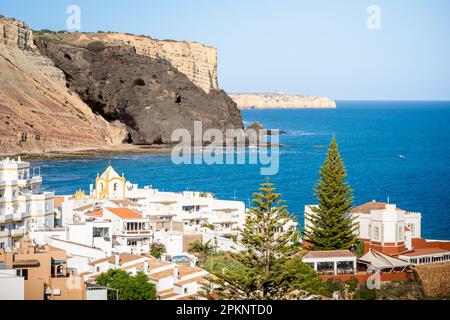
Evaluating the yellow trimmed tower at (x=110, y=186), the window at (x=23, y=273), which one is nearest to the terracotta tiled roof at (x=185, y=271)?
the window at (x=23, y=273)

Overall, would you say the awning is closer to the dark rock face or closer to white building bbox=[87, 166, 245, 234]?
white building bbox=[87, 166, 245, 234]

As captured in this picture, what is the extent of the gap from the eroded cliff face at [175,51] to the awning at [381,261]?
364 ft

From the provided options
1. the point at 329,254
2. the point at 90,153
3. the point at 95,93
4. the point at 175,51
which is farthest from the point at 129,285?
the point at 175,51

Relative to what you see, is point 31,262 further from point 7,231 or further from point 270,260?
point 7,231

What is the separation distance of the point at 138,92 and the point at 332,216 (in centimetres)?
9494

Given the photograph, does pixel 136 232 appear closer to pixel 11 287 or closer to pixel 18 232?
pixel 18 232

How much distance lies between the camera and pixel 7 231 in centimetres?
3216

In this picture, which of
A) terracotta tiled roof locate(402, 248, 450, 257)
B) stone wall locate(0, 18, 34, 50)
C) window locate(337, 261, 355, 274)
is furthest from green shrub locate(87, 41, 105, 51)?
window locate(337, 261, 355, 274)

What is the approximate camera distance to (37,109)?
4210 inches

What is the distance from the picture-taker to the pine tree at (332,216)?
3400cm

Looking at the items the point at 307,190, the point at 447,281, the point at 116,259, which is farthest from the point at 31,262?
the point at 307,190

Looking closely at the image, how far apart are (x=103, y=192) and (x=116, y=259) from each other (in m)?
14.2
